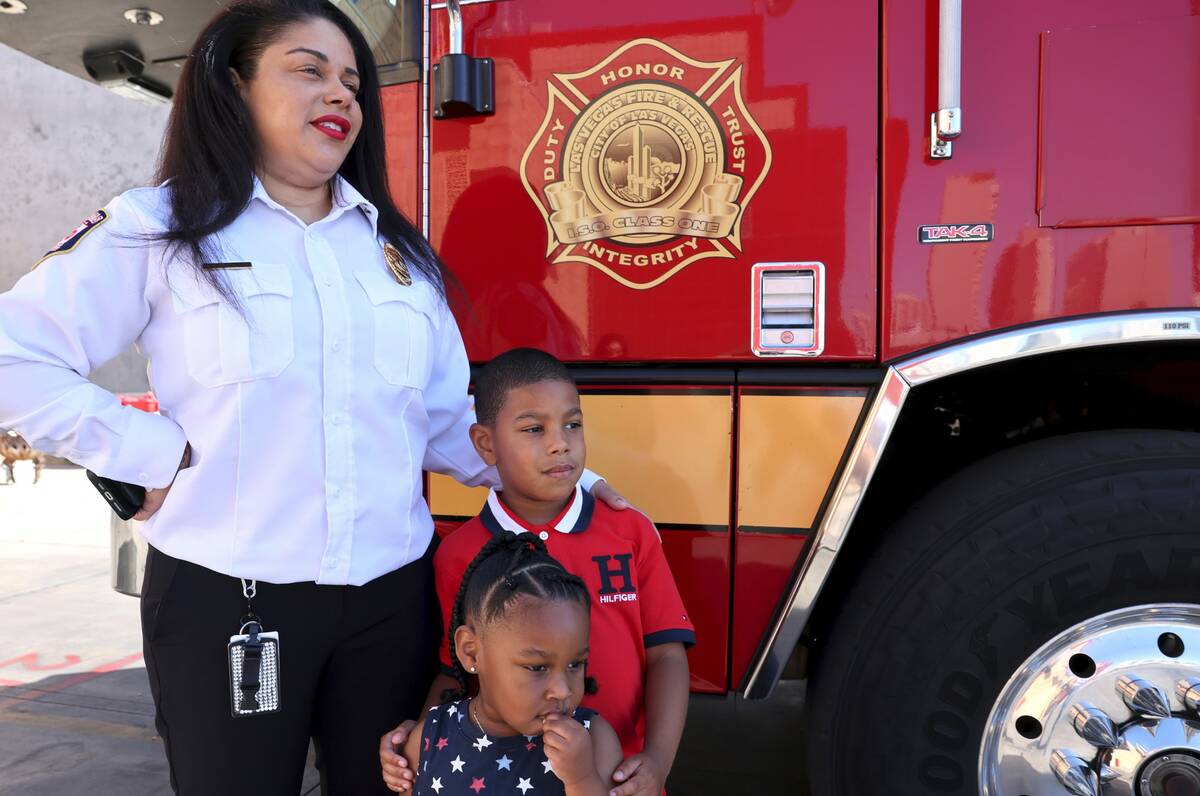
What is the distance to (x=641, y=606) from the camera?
1.51m

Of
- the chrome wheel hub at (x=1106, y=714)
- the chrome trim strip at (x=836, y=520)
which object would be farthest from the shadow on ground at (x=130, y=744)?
the chrome wheel hub at (x=1106, y=714)

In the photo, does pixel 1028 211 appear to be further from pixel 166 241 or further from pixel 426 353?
pixel 166 241

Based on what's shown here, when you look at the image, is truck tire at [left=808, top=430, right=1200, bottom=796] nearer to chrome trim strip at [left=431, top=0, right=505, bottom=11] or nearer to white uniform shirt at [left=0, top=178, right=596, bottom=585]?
white uniform shirt at [left=0, top=178, right=596, bottom=585]

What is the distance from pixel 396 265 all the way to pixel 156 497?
0.54 metres

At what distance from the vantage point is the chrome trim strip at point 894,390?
1.53 meters

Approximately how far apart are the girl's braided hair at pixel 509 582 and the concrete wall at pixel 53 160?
15.2 m

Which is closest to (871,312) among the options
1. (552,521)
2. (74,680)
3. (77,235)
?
(552,521)

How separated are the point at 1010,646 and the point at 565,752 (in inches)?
35.3

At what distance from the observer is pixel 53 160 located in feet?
49.3

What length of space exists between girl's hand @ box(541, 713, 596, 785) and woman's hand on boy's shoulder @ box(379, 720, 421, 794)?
0.84ft

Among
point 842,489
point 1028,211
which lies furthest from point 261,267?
point 1028,211

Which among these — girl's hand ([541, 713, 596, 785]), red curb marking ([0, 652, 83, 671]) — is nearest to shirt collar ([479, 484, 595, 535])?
girl's hand ([541, 713, 596, 785])

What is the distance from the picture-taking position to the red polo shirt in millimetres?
1477

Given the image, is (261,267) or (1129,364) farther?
(1129,364)
